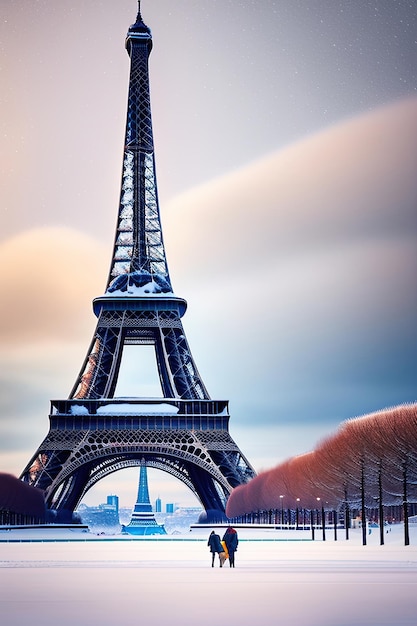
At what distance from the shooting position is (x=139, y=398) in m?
98.4

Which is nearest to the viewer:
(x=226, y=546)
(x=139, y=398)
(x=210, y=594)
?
(x=210, y=594)

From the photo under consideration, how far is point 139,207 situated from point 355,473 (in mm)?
44063

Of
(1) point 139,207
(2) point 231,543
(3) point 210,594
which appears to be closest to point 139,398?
(1) point 139,207

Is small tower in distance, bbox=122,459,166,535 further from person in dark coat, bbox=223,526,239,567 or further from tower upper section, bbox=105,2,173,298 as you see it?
person in dark coat, bbox=223,526,239,567

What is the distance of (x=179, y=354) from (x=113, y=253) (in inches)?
490

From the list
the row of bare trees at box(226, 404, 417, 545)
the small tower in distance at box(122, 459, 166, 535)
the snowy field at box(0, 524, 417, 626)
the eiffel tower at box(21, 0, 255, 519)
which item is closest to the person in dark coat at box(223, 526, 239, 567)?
the snowy field at box(0, 524, 417, 626)

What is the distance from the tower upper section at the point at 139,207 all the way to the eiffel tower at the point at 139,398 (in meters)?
0.10

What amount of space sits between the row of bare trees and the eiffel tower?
3.42 metres

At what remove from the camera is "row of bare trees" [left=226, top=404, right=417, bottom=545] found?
175ft

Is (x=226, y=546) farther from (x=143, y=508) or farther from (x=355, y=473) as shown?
(x=143, y=508)

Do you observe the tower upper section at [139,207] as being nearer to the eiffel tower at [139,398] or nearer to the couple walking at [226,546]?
the eiffel tower at [139,398]

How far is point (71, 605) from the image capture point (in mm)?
16312

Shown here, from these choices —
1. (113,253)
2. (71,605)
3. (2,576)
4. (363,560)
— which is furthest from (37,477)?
(71,605)

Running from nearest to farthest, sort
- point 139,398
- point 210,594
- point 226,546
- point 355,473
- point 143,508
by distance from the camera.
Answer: point 210,594
point 226,546
point 355,473
point 139,398
point 143,508
